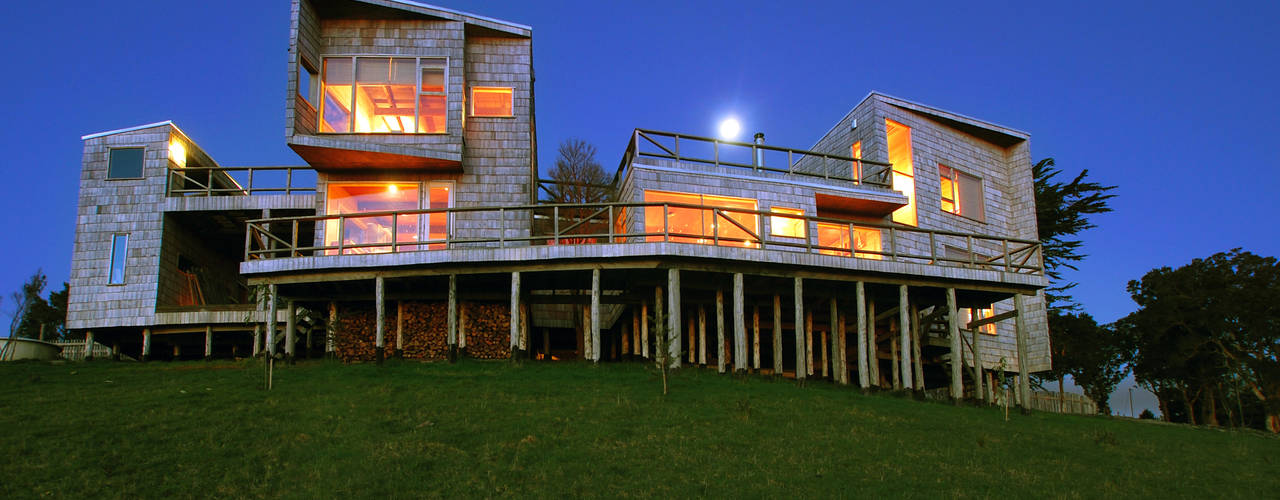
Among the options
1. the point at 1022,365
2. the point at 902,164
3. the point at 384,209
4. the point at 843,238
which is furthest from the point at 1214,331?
the point at 384,209

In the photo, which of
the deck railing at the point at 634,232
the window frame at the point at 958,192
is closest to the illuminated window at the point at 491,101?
the deck railing at the point at 634,232

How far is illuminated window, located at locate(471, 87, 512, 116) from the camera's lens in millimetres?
23875

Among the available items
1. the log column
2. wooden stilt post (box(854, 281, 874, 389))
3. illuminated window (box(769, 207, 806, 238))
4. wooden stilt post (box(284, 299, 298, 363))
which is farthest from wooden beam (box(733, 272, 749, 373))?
wooden stilt post (box(284, 299, 298, 363))

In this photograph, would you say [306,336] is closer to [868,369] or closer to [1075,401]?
[868,369]

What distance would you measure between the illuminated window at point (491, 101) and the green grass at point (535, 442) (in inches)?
325

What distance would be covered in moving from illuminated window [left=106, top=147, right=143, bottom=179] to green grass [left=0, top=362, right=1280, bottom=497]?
10.5 metres

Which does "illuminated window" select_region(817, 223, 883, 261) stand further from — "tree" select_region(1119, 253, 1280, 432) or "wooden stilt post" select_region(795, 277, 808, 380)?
"tree" select_region(1119, 253, 1280, 432)

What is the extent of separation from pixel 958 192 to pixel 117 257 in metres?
23.9

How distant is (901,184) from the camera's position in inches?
1056

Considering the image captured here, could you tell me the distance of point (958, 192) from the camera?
91.5 feet

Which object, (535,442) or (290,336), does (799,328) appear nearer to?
(535,442)

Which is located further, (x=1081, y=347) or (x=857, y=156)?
(x=1081, y=347)

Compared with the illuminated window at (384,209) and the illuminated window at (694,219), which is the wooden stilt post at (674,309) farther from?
the illuminated window at (384,209)

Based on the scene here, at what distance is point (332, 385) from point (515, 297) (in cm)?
388
